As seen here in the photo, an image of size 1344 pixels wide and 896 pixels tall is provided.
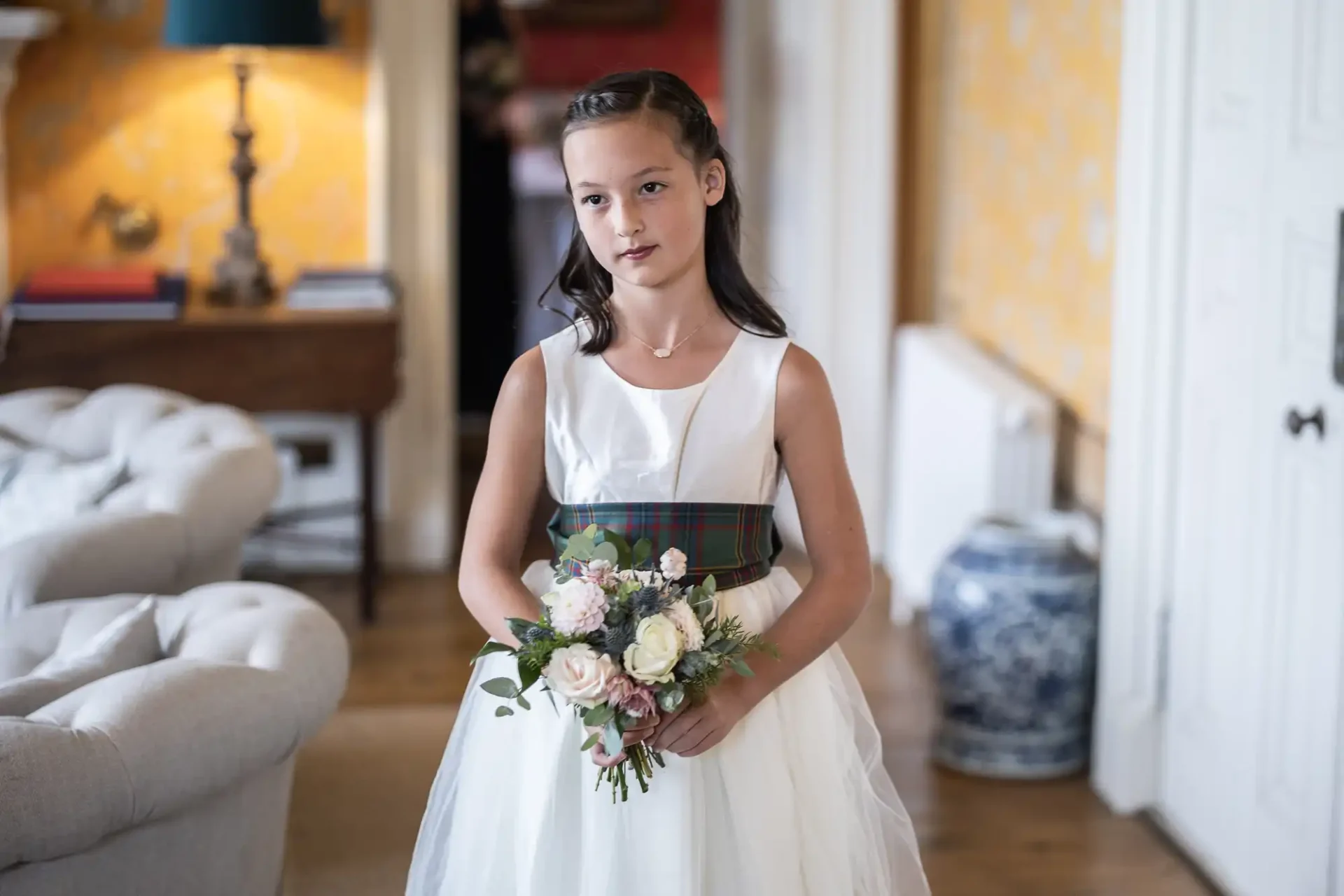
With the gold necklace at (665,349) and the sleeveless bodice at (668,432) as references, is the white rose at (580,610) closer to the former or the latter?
the sleeveless bodice at (668,432)

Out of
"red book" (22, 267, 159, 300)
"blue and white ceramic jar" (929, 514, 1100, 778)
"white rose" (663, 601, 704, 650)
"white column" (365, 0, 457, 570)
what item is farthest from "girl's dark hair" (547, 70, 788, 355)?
"white column" (365, 0, 457, 570)

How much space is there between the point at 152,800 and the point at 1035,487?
2145 mm

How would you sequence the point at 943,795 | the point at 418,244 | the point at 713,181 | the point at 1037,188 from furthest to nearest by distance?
the point at 418,244
the point at 1037,188
the point at 943,795
the point at 713,181

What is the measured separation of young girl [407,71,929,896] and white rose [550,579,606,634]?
147 millimetres

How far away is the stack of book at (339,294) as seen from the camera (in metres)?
4.14

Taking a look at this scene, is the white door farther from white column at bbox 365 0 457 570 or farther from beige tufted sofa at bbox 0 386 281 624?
white column at bbox 365 0 457 570

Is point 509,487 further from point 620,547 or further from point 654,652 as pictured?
point 654,652

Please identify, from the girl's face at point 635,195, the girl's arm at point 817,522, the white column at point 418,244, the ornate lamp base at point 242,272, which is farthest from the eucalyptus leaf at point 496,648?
the white column at point 418,244

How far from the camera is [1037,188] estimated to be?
365 cm

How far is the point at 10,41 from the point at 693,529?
3.21 m

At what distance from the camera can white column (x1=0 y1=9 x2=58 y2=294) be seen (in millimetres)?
4141

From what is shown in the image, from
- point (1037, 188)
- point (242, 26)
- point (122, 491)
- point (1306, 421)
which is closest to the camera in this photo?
point (1306, 421)

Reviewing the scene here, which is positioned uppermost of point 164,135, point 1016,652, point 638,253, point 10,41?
point 10,41

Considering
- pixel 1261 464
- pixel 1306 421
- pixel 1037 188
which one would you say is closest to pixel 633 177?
pixel 1306 421
